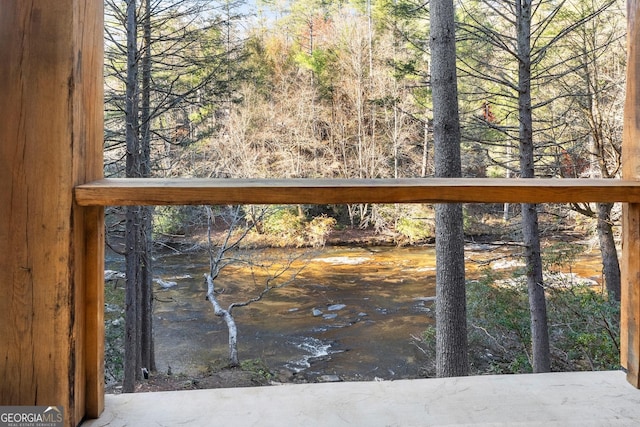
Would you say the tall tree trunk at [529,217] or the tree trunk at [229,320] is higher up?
the tall tree trunk at [529,217]

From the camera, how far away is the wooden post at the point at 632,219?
142 cm

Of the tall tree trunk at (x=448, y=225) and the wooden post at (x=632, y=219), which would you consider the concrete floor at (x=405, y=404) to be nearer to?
the wooden post at (x=632, y=219)

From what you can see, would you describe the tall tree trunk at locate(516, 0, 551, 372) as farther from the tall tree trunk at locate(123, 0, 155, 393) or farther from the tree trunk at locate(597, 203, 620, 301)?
the tall tree trunk at locate(123, 0, 155, 393)

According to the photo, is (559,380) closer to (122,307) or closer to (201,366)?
(201,366)

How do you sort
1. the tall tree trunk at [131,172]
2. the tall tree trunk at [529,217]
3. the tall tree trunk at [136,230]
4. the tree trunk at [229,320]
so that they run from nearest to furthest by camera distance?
1. the tall tree trunk at [529,217]
2. the tall tree trunk at [131,172]
3. the tall tree trunk at [136,230]
4. the tree trunk at [229,320]

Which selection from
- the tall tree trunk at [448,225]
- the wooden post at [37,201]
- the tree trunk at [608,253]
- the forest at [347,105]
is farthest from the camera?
the tree trunk at [608,253]

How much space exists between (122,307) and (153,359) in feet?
3.22

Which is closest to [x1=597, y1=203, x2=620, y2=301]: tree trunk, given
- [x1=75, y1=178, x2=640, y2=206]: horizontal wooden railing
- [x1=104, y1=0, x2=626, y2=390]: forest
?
[x1=104, y1=0, x2=626, y2=390]: forest

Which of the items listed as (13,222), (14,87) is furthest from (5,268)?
(14,87)

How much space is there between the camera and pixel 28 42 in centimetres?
114

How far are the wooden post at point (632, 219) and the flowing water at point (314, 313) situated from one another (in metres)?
→ 4.95

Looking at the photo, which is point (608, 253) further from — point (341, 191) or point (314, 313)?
point (341, 191)

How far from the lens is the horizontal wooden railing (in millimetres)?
1209

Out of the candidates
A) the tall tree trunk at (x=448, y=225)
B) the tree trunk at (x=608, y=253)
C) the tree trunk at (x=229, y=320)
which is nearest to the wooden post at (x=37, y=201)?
the tall tree trunk at (x=448, y=225)
